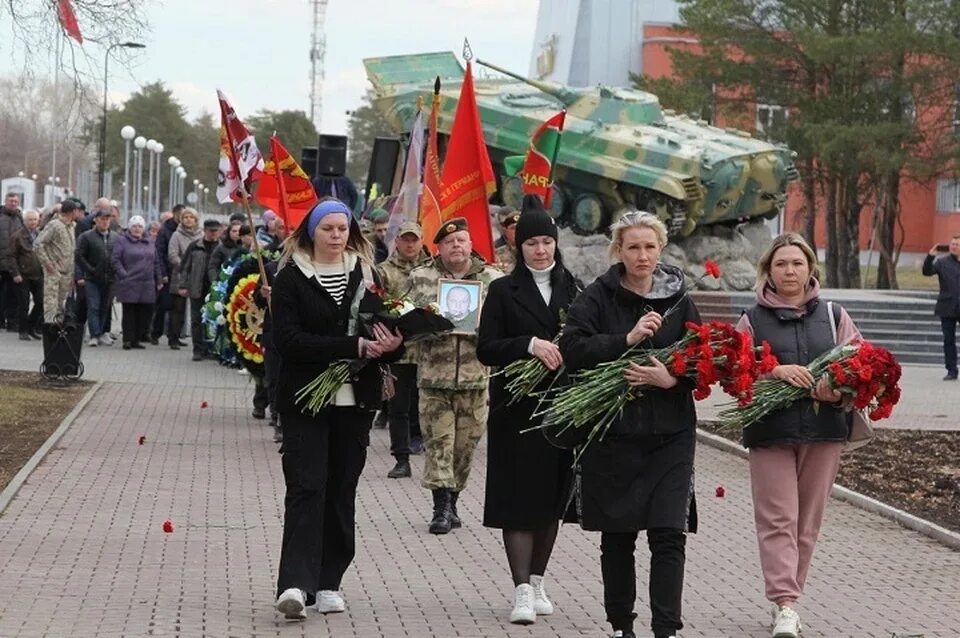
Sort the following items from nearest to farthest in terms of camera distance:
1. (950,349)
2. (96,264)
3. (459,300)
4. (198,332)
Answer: (459,300)
(950,349)
(198,332)
(96,264)

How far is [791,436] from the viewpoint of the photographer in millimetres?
7984

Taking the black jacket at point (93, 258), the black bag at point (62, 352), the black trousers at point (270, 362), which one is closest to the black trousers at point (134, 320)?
the black jacket at point (93, 258)

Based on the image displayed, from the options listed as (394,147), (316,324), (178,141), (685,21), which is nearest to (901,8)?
(685,21)

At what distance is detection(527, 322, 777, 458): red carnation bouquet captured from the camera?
719cm

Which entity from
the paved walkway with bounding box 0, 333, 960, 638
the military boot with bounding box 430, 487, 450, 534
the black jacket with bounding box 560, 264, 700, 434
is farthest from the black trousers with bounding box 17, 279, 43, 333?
the black jacket with bounding box 560, 264, 700, 434

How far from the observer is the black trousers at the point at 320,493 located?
7.96 metres

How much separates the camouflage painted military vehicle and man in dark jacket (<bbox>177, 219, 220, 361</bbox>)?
253 inches

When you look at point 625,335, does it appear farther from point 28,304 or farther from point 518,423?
point 28,304

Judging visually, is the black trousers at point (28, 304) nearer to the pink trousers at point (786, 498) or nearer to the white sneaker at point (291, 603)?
the white sneaker at point (291, 603)

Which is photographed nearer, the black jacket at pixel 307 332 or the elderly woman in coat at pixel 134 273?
the black jacket at pixel 307 332

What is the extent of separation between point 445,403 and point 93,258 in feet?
49.6

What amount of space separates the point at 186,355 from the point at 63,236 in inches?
89.0

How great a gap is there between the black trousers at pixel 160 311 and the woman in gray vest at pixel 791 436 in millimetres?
19319

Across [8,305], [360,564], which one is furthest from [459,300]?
[8,305]
